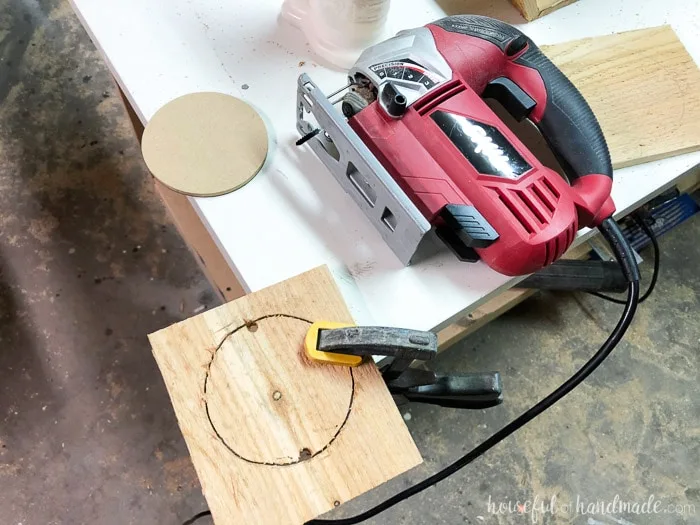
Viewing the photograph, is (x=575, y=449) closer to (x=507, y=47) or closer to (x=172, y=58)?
(x=507, y=47)

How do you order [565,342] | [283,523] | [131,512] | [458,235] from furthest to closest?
1. [565,342]
2. [131,512]
3. [458,235]
4. [283,523]

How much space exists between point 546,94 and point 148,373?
934 millimetres

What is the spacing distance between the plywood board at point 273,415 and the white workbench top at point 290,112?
0.26 ft

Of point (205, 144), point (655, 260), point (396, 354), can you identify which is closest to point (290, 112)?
point (205, 144)

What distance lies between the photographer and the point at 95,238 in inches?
51.3

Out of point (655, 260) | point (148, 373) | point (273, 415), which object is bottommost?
point (148, 373)

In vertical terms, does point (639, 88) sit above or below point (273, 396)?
above

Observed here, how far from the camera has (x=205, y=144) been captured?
686mm

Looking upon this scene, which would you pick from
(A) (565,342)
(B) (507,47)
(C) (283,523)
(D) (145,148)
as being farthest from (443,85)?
(A) (565,342)

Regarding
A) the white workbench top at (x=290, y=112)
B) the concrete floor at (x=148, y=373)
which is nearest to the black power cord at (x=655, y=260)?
the concrete floor at (x=148, y=373)

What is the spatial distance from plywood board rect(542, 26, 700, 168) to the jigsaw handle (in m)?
0.08

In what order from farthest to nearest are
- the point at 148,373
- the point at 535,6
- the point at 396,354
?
the point at 148,373 < the point at 535,6 < the point at 396,354

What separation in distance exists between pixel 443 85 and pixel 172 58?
13.6 inches

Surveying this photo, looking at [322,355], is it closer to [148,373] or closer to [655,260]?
[148,373]
